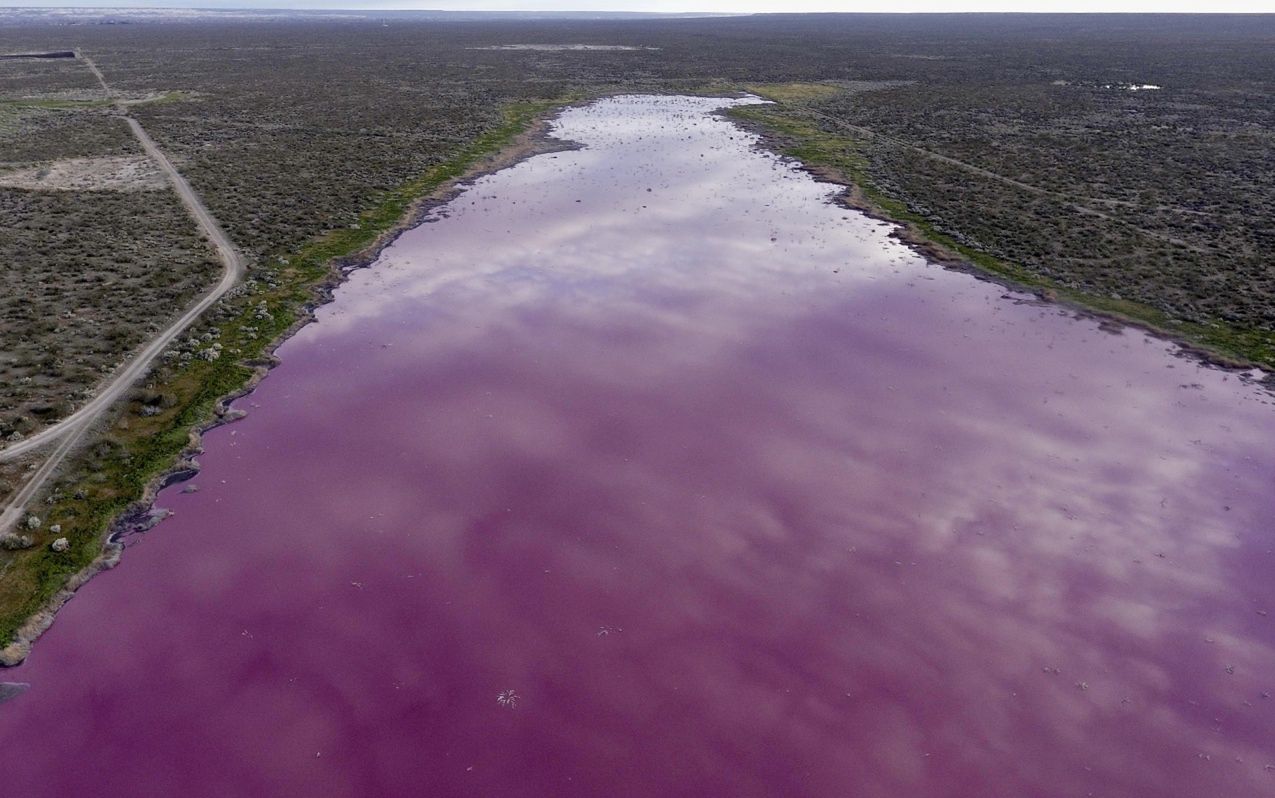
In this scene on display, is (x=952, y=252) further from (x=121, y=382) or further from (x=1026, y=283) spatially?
(x=121, y=382)

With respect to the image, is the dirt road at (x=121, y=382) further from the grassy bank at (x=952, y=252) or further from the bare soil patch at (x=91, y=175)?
the grassy bank at (x=952, y=252)

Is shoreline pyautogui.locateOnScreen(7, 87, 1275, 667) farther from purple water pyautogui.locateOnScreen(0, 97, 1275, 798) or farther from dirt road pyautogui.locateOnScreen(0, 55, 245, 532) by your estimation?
dirt road pyautogui.locateOnScreen(0, 55, 245, 532)

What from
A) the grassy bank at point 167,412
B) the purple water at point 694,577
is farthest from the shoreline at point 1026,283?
the grassy bank at point 167,412

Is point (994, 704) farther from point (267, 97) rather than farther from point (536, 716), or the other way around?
point (267, 97)

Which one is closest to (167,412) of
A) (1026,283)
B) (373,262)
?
(373,262)

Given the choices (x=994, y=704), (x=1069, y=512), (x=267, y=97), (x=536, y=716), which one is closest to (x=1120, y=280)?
(x=1069, y=512)

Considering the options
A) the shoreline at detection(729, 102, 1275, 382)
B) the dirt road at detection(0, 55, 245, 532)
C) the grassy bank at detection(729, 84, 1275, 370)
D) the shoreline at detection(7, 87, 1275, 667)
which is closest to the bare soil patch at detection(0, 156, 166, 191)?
the dirt road at detection(0, 55, 245, 532)
